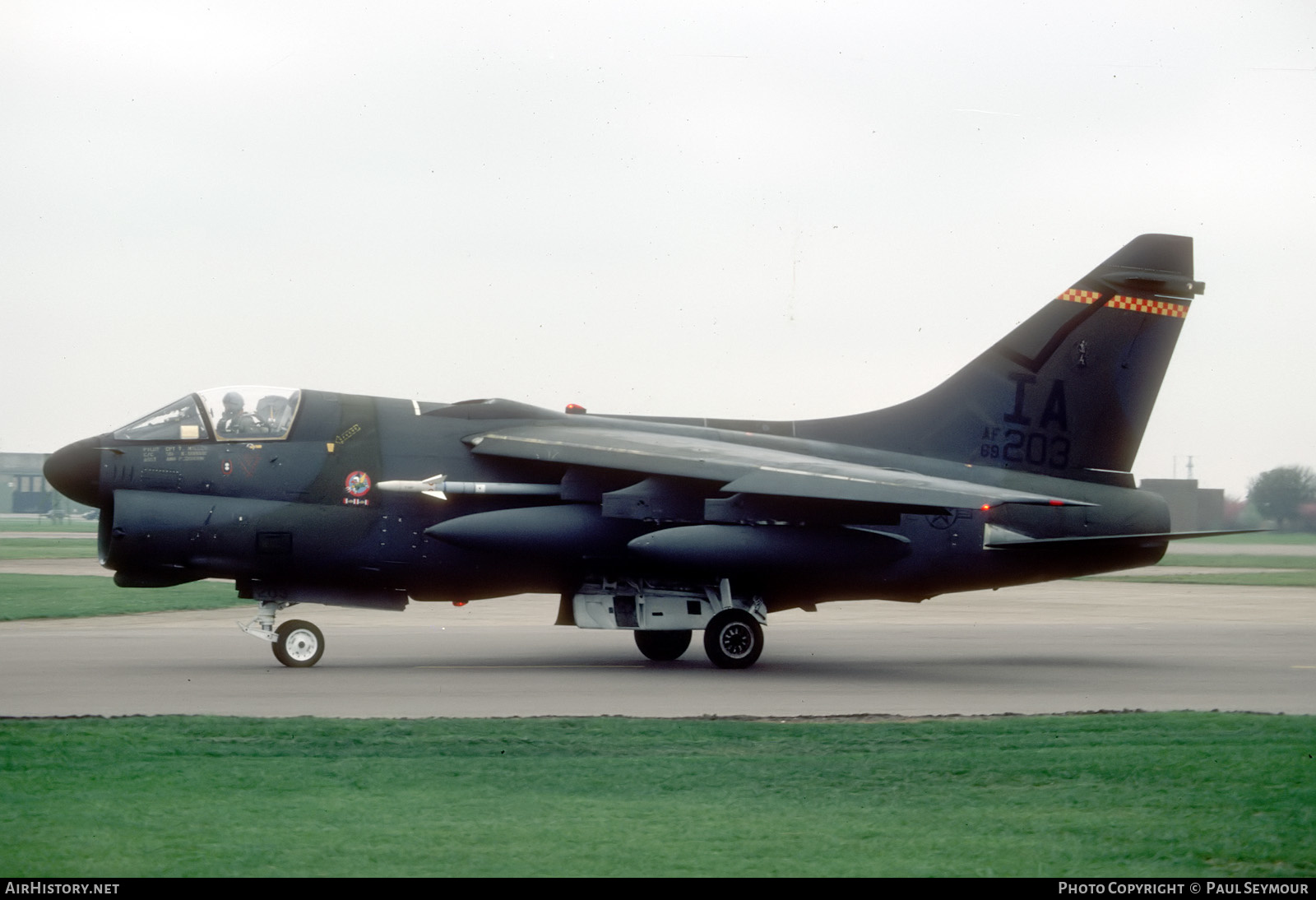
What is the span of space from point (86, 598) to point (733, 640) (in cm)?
1628

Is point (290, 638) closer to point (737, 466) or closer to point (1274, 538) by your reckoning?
point (737, 466)

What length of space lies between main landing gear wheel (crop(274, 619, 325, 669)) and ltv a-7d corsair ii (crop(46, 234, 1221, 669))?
3 cm

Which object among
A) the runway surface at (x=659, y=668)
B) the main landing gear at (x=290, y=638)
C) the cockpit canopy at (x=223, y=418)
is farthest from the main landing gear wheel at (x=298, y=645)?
the cockpit canopy at (x=223, y=418)

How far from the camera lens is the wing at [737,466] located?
14.5 metres

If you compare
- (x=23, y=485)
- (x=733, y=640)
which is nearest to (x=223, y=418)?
(x=733, y=640)

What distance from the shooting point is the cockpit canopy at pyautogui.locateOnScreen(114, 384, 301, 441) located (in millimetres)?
15492

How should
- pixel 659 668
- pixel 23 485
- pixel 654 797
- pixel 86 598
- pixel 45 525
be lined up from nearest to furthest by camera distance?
pixel 654 797 → pixel 659 668 → pixel 86 598 → pixel 45 525 → pixel 23 485

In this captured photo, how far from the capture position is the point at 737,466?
15.3 m

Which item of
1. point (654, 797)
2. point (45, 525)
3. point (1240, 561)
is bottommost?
point (45, 525)

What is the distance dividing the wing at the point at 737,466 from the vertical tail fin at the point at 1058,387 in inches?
46.0

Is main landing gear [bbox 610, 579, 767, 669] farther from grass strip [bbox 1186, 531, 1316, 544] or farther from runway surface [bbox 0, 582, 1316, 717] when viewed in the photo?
grass strip [bbox 1186, 531, 1316, 544]

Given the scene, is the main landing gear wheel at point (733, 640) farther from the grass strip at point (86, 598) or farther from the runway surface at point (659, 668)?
the grass strip at point (86, 598)

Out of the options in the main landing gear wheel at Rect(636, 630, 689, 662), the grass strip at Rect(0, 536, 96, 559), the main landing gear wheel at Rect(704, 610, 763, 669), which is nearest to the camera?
the main landing gear wheel at Rect(704, 610, 763, 669)

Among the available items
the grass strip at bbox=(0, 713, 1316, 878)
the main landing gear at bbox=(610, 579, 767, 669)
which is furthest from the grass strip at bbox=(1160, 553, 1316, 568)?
the grass strip at bbox=(0, 713, 1316, 878)
